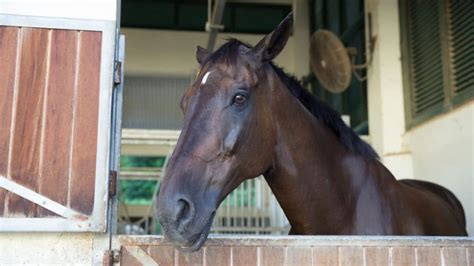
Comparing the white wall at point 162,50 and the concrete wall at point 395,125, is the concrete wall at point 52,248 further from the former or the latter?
the white wall at point 162,50

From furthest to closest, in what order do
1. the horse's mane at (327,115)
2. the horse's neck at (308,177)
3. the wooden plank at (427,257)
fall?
1. the horse's mane at (327,115)
2. the horse's neck at (308,177)
3. the wooden plank at (427,257)

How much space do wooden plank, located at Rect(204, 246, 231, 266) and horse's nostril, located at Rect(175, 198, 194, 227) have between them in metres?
0.16

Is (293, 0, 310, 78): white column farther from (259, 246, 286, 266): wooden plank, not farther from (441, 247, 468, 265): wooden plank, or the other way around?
(259, 246, 286, 266): wooden plank

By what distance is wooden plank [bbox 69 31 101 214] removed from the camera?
58.9 inches

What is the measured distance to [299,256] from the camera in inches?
60.5

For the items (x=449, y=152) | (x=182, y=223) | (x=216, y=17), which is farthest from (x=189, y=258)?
(x=216, y=17)

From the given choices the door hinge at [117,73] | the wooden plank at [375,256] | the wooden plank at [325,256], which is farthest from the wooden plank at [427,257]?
the door hinge at [117,73]

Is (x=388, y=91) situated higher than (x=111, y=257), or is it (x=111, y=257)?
(x=388, y=91)

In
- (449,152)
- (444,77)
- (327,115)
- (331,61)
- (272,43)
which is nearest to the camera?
(272,43)

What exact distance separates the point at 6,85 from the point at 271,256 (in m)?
0.88

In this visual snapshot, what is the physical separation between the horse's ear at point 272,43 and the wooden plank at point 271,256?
660 mm

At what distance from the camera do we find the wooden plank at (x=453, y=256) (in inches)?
62.9

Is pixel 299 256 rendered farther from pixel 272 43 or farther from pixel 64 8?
pixel 64 8

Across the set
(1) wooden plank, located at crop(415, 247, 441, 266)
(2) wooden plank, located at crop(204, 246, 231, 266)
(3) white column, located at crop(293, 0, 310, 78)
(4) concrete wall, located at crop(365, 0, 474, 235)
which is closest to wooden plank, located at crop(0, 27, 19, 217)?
(2) wooden plank, located at crop(204, 246, 231, 266)
